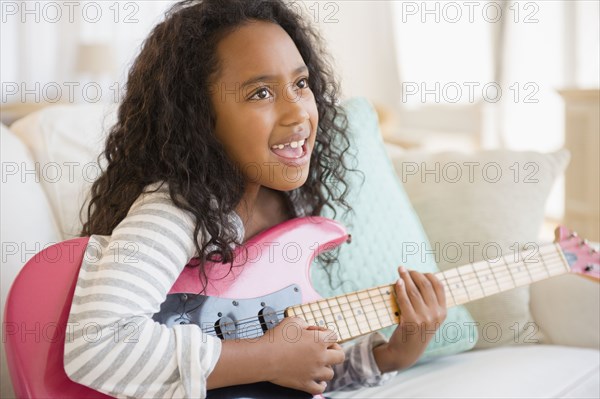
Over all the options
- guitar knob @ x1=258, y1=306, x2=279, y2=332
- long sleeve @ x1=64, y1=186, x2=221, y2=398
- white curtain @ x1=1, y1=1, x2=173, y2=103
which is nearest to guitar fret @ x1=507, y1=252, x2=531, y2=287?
guitar knob @ x1=258, y1=306, x2=279, y2=332

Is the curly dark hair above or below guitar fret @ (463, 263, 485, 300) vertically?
above

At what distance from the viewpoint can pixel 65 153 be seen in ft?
4.24

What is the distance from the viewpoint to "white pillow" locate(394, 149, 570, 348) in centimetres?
135

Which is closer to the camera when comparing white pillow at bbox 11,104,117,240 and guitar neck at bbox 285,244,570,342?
guitar neck at bbox 285,244,570,342

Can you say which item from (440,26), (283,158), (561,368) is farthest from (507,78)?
(283,158)

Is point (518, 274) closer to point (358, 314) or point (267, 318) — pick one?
point (358, 314)

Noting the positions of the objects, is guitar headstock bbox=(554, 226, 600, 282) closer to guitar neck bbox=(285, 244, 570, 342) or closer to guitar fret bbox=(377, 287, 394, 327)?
guitar neck bbox=(285, 244, 570, 342)

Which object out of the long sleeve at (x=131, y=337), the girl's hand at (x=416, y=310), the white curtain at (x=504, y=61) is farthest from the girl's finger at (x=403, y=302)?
the white curtain at (x=504, y=61)

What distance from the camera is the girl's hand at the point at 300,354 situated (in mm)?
878

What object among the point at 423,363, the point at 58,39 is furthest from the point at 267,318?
the point at 58,39

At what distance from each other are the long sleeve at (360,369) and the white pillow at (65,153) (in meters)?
0.52

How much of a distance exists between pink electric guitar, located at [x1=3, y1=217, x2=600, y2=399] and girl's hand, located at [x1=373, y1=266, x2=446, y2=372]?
2cm

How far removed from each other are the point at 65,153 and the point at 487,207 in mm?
816

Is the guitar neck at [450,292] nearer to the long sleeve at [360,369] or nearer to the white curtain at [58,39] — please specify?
the long sleeve at [360,369]
